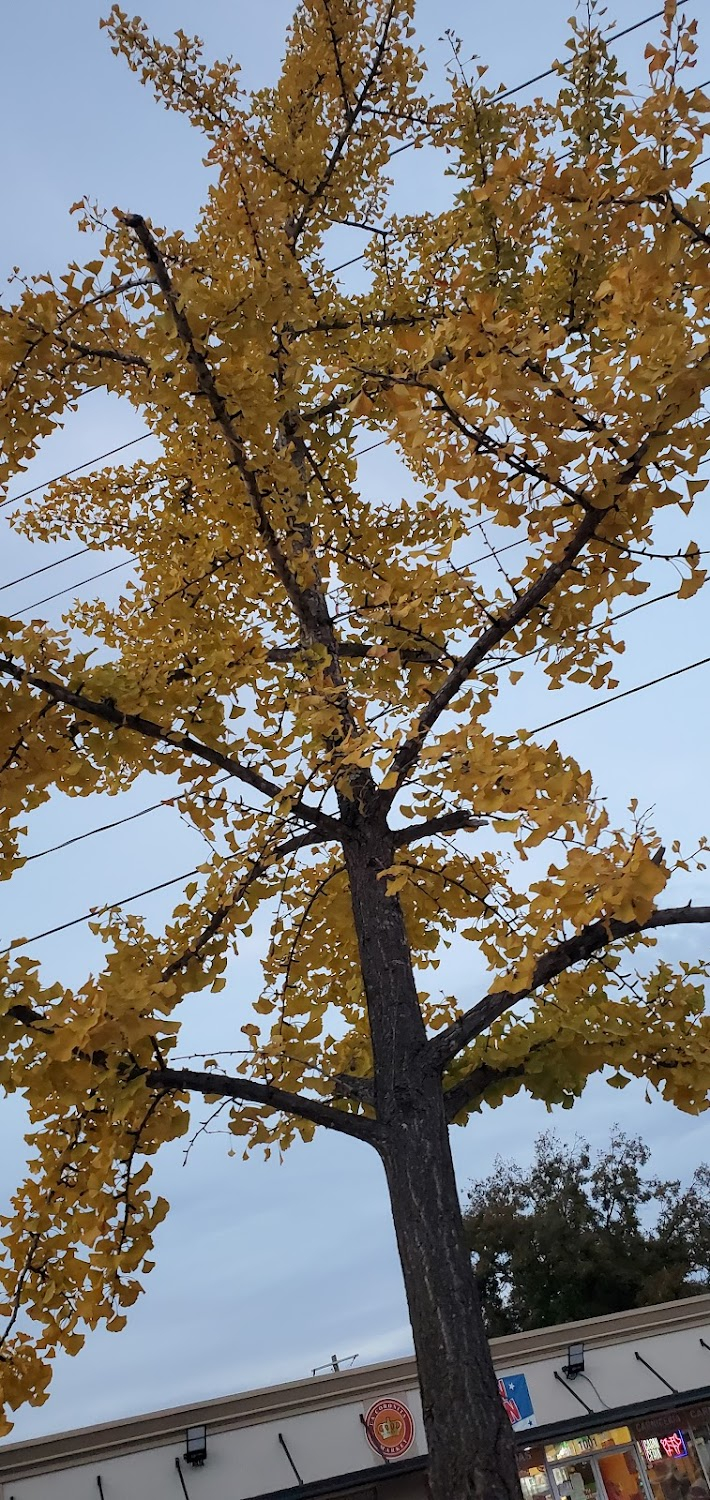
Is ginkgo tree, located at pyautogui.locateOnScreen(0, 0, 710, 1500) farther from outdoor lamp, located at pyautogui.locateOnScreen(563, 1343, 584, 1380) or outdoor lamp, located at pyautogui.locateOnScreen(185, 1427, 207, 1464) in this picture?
outdoor lamp, located at pyautogui.locateOnScreen(563, 1343, 584, 1380)

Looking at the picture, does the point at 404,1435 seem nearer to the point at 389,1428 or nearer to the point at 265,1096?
the point at 389,1428

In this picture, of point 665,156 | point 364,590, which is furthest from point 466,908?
point 665,156

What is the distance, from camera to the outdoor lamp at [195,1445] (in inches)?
327

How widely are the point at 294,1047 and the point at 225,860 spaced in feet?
2.21

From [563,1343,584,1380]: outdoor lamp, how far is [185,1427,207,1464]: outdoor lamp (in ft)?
12.8

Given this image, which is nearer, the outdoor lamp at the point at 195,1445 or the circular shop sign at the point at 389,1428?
the outdoor lamp at the point at 195,1445

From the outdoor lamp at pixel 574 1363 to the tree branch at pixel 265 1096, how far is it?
9.13 m

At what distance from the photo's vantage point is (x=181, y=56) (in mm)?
4562

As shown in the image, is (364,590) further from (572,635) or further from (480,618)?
(572,635)

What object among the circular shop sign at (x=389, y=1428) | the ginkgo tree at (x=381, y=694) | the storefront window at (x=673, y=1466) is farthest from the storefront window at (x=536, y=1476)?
the ginkgo tree at (x=381, y=694)

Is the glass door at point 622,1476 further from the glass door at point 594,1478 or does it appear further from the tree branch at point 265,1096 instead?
the tree branch at point 265,1096

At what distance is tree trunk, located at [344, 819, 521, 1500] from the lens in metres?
2.44

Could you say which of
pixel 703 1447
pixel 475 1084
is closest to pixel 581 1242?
pixel 703 1447

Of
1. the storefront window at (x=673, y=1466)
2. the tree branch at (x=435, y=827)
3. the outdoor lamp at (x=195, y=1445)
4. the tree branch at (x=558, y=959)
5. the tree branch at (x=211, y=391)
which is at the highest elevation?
the tree branch at (x=211, y=391)
